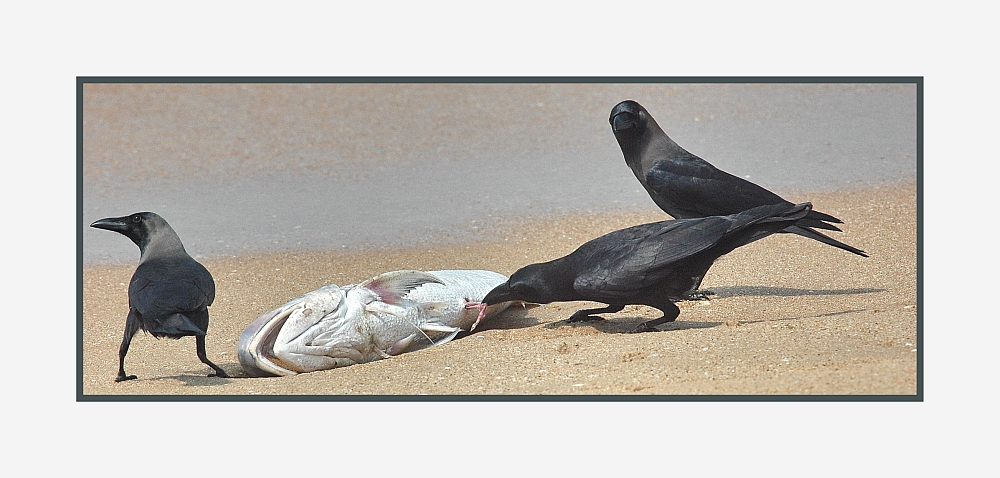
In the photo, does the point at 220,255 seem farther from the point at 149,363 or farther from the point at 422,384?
the point at 422,384

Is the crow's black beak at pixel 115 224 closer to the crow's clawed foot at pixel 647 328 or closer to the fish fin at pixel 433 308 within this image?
the fish fin at pixel 433 308

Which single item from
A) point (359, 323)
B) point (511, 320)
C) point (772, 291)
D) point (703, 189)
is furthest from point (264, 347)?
point (772, 291)

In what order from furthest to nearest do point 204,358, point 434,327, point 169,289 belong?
1. point 434,327
2. point 204,358
3. point 169,289

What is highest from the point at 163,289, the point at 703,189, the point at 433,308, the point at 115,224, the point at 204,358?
the point at 703,189

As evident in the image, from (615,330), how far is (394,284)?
50.9 inches

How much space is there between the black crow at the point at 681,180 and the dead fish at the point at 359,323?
138cm

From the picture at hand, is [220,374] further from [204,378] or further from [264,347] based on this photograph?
[264,347]

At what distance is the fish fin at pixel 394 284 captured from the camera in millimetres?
6223

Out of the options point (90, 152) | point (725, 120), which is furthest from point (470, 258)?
point (90, 152)

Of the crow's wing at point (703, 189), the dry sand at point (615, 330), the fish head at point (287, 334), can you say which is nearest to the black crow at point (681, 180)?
the crow's wing at point (703, 189)

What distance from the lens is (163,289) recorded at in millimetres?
5668

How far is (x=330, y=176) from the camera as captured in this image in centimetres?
940

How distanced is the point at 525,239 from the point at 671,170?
1.69m

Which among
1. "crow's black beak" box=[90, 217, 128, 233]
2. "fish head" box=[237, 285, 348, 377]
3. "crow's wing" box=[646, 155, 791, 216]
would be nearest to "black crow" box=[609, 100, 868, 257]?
"crow's wing" box=[646, 155, 791, 216]
